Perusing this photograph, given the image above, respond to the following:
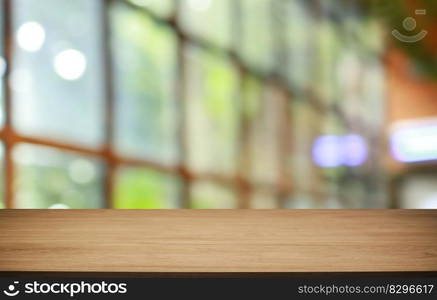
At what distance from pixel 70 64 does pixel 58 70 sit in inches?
1.6

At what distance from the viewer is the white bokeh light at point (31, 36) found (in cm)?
99

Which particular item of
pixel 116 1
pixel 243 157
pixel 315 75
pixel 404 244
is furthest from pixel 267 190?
pixel 404 244

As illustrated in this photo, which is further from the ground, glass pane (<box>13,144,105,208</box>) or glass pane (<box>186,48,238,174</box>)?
glass pane (<box>186,48,238,174</box>)

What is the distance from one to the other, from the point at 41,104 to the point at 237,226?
0.55 m

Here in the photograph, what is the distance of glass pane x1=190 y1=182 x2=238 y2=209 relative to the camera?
1597 mm

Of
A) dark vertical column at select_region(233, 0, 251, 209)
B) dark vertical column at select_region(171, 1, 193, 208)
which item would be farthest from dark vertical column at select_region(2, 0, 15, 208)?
dark vertical column at select_region(233, 0, 251, 209)

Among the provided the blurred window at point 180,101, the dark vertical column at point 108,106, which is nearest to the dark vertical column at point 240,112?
the blurred window at point 180,101

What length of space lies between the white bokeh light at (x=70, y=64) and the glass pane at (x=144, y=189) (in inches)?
9.4

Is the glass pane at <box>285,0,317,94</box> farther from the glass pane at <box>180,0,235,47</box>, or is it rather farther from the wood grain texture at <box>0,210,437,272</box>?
the wood grain texture at <box>0,210,437,272</box>

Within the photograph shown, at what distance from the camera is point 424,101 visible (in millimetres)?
1479

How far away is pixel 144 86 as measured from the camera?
1370 millimetres

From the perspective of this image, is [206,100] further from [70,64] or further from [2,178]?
[2,178]

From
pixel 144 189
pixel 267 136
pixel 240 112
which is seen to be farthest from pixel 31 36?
pixel 267 136

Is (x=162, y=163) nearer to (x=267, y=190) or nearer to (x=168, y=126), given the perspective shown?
(x=168, y=126)
